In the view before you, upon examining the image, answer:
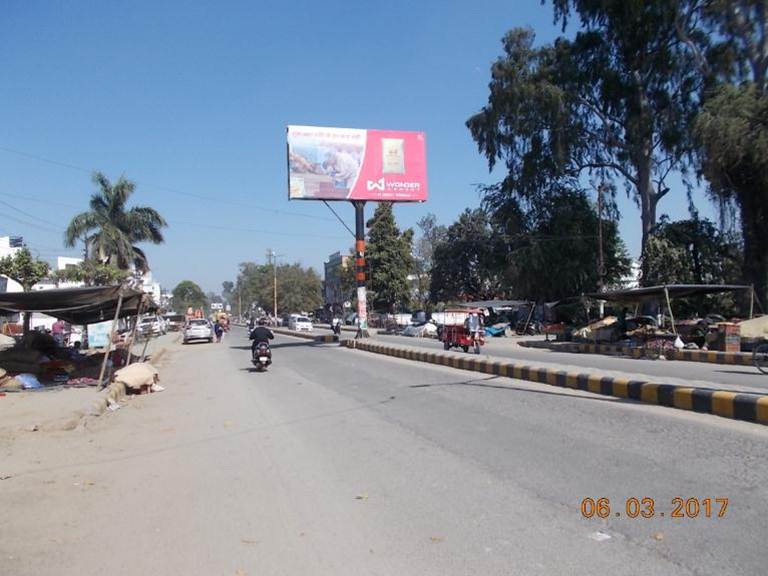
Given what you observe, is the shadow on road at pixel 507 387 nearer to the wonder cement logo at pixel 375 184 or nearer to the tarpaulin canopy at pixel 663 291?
the tarpaulin canopy at pixel 663 291

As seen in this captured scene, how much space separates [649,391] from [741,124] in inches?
905

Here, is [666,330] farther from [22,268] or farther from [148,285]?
[148,285]

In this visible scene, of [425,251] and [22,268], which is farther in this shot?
[425,251]

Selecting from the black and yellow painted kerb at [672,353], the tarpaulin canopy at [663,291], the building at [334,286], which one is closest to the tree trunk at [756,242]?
the tarpaulin canopy at [663,291]

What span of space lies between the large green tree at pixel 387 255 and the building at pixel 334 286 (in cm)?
2628

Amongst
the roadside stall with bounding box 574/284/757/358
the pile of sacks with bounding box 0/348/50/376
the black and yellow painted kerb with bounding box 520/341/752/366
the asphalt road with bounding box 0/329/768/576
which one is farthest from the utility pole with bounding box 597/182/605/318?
the asphalt road with bounding box 0/329/768/576

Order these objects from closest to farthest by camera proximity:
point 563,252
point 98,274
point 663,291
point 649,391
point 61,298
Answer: point 649,391, point 61,298, point 663,291, point 98,274, point 563,252

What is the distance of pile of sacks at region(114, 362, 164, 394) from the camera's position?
1430 cm

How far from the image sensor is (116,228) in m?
38.0

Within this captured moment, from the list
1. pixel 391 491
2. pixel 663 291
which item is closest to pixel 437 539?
pixel 391 491

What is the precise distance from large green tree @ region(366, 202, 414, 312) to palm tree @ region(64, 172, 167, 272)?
1194 inches

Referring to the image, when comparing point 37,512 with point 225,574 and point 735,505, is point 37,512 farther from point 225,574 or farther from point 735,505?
point 735,505

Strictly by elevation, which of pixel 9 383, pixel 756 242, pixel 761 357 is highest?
pixel 756 242
